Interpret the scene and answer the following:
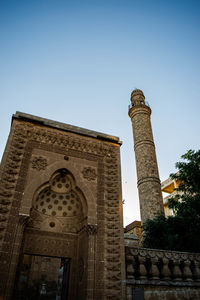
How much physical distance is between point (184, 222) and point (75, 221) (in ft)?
16.3

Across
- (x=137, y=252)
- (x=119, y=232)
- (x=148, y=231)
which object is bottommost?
(x=137, y=252)

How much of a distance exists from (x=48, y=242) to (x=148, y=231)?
20.6 ft

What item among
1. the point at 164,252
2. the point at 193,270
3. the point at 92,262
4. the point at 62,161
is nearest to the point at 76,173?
the point at 62,161

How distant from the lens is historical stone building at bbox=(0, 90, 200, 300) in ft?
22.1

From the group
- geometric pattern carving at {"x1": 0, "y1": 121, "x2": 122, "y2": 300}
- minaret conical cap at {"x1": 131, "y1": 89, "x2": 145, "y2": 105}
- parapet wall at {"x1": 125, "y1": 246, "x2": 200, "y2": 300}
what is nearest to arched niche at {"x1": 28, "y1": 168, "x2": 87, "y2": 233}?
geometric pattern carving at {"x1": 0, "y1": 121, "x2": 122, "y2": 300}

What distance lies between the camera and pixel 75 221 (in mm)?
8328

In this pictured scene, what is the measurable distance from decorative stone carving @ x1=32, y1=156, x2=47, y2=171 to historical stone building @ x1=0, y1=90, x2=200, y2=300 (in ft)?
0.11

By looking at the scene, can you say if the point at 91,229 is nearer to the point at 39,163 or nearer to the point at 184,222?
the point at 39,163

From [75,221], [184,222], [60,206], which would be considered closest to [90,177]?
[60,206]

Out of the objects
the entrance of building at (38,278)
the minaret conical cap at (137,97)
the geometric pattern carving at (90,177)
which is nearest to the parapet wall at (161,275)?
the geometric pattern carving at (90,177)

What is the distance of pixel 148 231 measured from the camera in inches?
481

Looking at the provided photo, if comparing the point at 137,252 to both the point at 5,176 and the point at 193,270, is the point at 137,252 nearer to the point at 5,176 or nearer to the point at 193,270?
the point at 193,270

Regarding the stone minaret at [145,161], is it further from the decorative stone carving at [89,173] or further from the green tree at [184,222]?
the decorative stone carving at [89,173]

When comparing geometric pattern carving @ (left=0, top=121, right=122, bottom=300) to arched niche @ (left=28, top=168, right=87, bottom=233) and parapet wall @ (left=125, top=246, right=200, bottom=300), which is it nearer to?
parapet wall @ (left=125, top=246, right=200, bottom=300)
